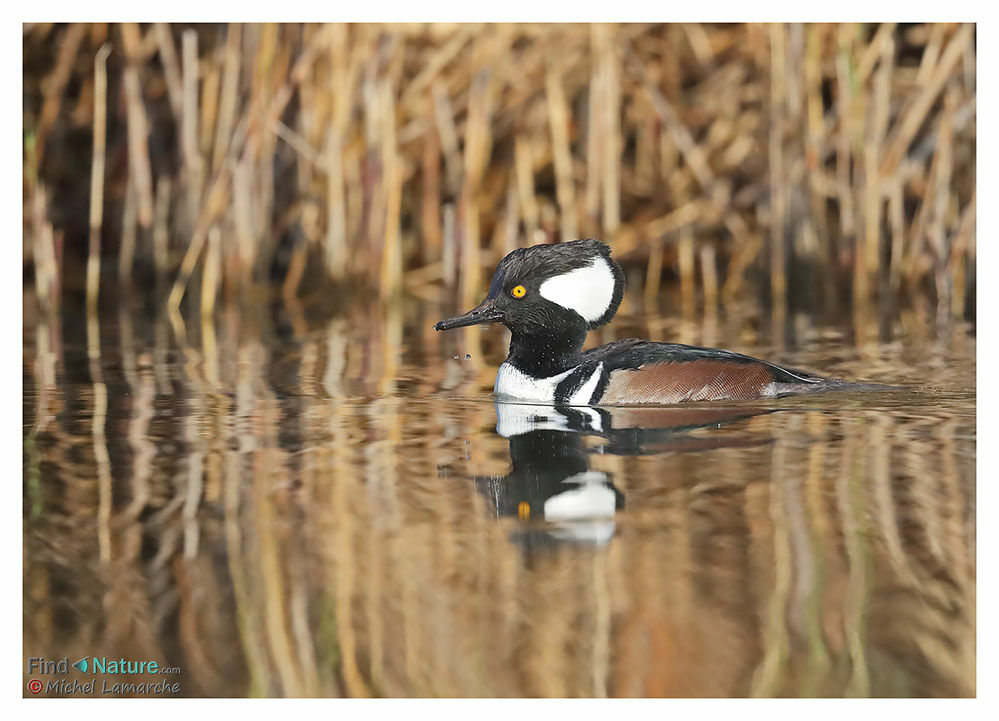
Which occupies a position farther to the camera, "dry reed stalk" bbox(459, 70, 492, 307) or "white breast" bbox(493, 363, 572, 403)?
"dry reed stalk" bbox(459, 70, 492, 307)

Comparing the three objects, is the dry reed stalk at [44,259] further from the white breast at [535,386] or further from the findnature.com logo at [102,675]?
the findnature.com logo at [102,675]

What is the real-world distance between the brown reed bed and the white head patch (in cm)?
380

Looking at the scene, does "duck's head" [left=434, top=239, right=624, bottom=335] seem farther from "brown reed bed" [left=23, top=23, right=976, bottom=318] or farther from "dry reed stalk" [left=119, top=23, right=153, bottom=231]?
"dry reed stalk" [left=119, top=23, right=153, bottom=231]

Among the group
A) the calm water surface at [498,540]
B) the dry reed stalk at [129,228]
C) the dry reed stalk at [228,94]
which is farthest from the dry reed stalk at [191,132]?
the calm water surface at [498,540]

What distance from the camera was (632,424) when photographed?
5.74m

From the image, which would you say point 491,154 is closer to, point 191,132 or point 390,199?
point 390,199

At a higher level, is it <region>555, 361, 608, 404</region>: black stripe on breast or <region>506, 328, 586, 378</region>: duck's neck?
<region>506, 328, 586, 378</region>: duck's neck

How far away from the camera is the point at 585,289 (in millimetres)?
6277

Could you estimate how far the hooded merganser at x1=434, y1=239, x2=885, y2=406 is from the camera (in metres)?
6.12

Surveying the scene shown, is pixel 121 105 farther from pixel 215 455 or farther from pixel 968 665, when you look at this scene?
pixel 968 665

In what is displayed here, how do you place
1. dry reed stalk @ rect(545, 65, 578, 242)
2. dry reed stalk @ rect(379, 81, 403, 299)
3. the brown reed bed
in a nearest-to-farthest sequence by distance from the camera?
1. the brown reed bed
2. dry reed stalk @ rect(379, 81, 403, 299)
3. dry reed stalk @ rect(545, 65, 578, 242)

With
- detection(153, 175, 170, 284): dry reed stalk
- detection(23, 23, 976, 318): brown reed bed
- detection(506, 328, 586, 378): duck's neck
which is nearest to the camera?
detection(506, 328, 586, 378): duck's neck

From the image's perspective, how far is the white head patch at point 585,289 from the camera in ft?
20.5

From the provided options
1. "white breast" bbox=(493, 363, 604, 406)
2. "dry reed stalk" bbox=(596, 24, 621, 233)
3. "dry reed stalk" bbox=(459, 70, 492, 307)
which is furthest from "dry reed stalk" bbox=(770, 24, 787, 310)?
"white breast" bbox=(493, 363, 604, 406)
